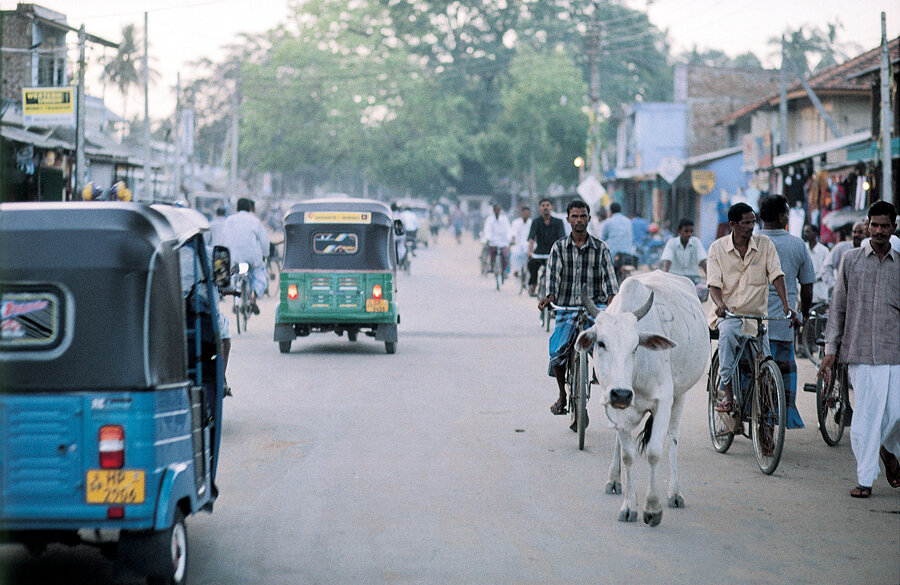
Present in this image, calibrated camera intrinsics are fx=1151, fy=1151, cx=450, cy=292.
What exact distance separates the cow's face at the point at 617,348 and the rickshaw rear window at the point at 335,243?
940cm

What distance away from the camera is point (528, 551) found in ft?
20.2

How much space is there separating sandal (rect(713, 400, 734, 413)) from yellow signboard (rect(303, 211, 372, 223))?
7.68 m

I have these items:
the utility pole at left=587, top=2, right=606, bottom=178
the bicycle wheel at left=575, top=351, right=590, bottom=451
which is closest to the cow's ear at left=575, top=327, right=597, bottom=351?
the bicycle wheel at left=575, top=351, right=590, bottom=451

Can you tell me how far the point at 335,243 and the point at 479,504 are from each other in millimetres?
9209

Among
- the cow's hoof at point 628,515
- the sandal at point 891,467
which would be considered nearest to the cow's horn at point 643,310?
the cow's hoof at point 628,515

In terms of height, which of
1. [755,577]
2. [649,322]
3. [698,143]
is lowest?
[755,577]

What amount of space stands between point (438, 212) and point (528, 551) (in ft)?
237

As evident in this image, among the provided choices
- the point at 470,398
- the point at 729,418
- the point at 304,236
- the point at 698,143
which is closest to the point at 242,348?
the point at 304,236

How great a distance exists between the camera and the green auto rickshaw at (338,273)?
49.7ft

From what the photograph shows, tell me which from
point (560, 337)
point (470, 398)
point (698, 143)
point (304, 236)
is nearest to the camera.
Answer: point (560, 337)

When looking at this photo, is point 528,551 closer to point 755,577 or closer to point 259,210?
point 755,577

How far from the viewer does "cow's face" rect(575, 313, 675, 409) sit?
654 cm

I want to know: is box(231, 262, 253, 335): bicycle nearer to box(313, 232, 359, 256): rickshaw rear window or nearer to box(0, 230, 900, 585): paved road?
box(313, 232, 359, 256): rickshaw rear window

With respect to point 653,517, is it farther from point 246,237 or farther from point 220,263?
point 246,237
